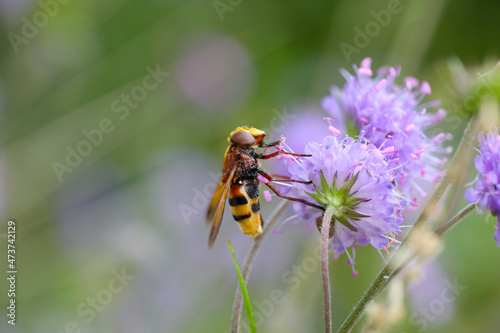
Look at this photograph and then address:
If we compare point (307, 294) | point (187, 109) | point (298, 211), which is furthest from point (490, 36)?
point (298, 211)

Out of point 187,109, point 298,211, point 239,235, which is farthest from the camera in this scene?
point 187,109

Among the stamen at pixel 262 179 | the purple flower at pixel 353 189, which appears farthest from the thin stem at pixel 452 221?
the stamen at pixel 262 179

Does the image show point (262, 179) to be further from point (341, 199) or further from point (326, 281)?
point (326, 281)

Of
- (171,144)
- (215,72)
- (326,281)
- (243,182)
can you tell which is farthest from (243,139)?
(215,72)

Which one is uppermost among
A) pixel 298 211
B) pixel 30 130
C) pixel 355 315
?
pixel 30 130

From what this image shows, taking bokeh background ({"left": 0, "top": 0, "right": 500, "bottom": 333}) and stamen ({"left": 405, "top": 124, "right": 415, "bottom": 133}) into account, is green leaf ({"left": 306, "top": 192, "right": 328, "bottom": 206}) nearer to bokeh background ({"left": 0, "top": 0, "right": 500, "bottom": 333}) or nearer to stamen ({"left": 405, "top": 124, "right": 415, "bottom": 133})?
stamen ({"left": 405, "top": 124, "right": 415, "bottom": 133})

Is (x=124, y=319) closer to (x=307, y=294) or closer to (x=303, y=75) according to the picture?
(x=307, y=294)

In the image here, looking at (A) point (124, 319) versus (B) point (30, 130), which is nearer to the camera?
(A) point (124, 319)

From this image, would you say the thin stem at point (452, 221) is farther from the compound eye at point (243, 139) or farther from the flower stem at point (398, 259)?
the compound eye at point (243, 139)

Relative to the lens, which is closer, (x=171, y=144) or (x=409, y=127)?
(x=409, y=127)
